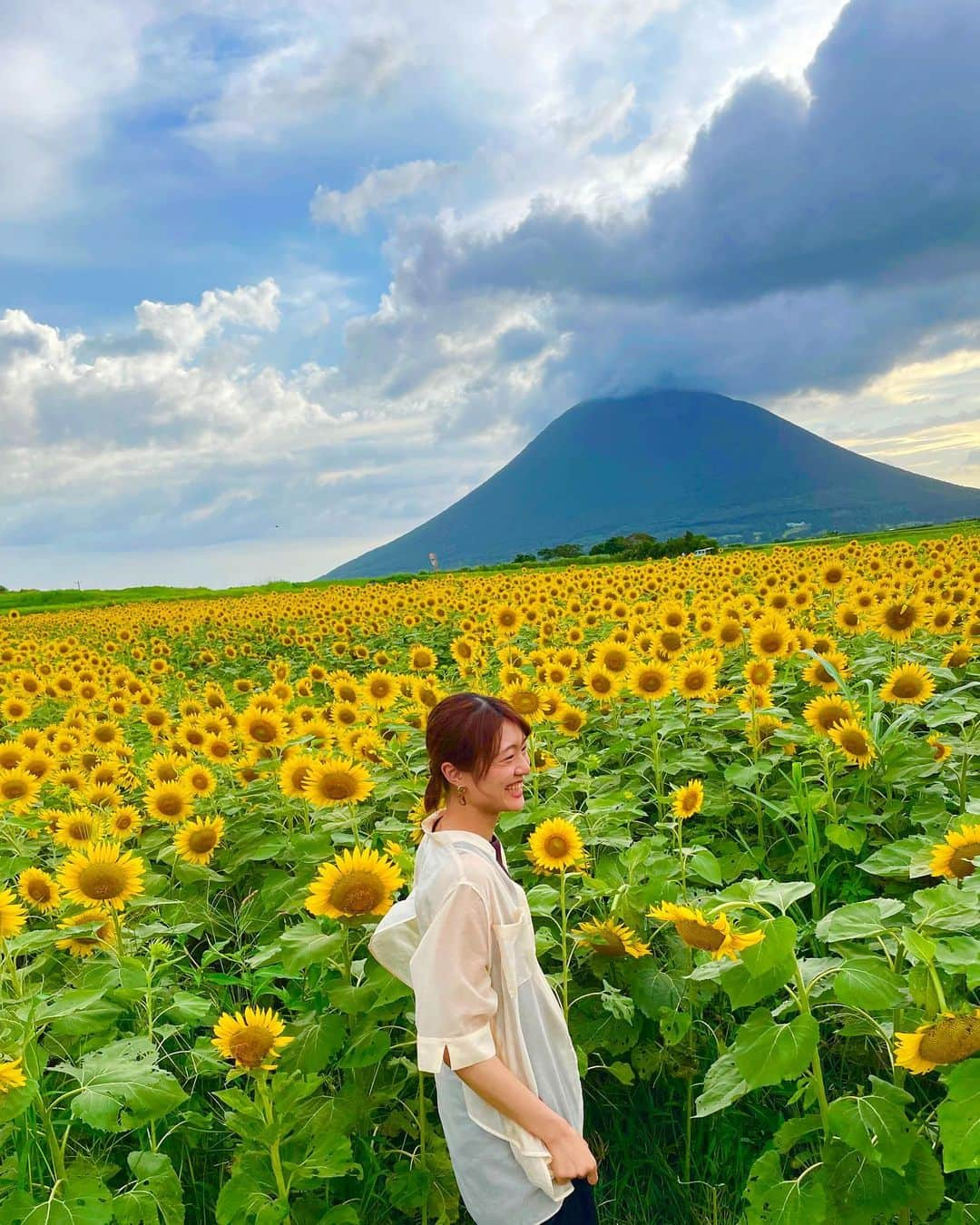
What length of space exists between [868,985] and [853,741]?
2.30m

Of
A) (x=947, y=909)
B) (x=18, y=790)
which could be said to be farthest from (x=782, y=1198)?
(x=18, y=790)

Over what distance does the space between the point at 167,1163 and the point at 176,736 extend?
10.8 feet

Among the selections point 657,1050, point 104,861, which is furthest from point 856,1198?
point 104,861

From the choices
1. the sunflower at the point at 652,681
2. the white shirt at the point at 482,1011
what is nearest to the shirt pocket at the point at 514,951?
the white shirt at the point at 482,1011

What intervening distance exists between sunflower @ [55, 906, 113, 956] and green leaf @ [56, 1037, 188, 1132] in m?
0.78

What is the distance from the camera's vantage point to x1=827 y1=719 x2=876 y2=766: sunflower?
438 cm

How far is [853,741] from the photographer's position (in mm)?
4387

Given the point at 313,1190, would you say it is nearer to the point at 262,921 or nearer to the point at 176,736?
the point at 262,921

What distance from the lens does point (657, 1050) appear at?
3.23 m

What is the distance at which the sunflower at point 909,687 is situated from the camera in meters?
5.02

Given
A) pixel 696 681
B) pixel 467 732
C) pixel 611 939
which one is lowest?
pixel 611 939

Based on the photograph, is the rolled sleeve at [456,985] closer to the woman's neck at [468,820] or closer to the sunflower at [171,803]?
the woman's neck at [468,820]

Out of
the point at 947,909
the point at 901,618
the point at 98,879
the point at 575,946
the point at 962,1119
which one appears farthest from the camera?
the point at 901,618

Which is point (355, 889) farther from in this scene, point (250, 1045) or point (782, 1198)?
point (782, 1198)
